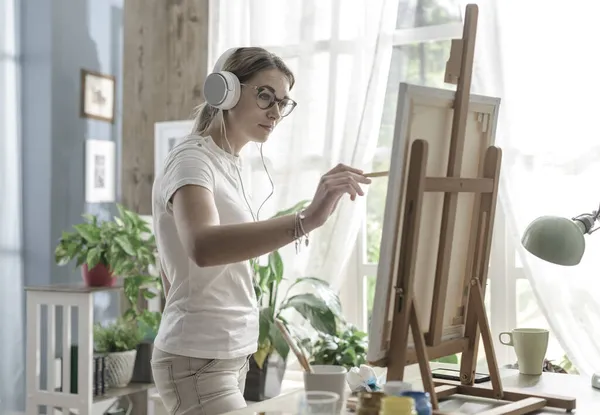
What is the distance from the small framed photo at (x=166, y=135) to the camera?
13.1 feet

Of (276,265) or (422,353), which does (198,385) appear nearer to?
(422,353)

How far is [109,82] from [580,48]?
2733 millimetres

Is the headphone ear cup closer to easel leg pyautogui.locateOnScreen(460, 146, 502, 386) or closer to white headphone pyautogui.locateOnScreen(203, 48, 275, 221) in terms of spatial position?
white headphone pyautogui.locateOnScreen(203, 48, 275, 221)

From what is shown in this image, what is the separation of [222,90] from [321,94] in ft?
5.88

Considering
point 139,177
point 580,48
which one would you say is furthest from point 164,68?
point 580,48

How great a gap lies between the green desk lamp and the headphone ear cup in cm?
76

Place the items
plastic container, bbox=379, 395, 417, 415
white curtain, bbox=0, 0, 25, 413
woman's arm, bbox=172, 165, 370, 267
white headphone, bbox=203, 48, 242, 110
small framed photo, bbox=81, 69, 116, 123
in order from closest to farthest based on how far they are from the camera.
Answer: plastic container, bbox=379, 395, 417, 415
woman's arm, bbox=172, 165, 370, 267
white headphone, bbox=203, 48, 242, 110
white curtain, bbox=0, 0, 25, 413
small framed photo, bbox=81, 69, 116, 123

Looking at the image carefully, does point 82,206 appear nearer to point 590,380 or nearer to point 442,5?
point 442,5

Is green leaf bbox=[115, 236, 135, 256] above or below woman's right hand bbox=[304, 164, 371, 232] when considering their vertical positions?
below

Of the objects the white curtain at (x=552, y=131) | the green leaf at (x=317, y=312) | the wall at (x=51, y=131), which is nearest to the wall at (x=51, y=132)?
the wall at (x=51, y=131)

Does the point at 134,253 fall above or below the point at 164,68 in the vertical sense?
below

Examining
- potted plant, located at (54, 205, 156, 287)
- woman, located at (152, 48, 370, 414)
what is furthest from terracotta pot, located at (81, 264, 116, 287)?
woman, located at (152, 48, 370, 414)

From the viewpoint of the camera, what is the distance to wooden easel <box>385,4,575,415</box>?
61.3 inches

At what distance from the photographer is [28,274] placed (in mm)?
4488
